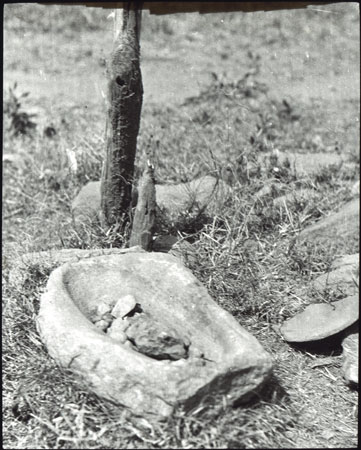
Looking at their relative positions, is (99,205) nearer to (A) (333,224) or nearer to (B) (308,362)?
(A) (333,224)

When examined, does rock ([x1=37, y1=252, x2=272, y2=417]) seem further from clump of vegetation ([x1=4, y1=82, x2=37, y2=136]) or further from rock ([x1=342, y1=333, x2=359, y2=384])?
clump of vegetation ([x1=4, y1=82, x2=37, y2=136])

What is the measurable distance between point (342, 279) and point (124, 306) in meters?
1.09

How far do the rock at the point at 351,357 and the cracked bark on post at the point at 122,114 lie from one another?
61.3 inches

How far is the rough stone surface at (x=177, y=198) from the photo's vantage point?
4.35 meters

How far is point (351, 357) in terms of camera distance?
10.1 feet

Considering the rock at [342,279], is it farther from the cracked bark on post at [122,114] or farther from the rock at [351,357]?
the cracked bark on post at [122,114]

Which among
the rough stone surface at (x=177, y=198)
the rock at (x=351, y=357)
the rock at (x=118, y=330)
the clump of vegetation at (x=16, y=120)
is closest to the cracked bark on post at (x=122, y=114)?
the rough stone surface at (x=177, y=198)

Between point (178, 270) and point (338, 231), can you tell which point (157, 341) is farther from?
point (338, 231)

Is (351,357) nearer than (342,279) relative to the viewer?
Yes

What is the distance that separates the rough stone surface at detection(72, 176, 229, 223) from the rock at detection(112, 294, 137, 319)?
113cm

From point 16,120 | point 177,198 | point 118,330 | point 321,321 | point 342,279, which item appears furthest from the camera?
point 16,120

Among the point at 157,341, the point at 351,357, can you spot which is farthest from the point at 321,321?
the point at 157,341

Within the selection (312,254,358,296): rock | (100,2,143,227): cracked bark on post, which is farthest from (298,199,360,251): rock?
(100,2,143,227): cracked bark on post

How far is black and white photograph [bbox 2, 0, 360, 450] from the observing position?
9.08 feet
